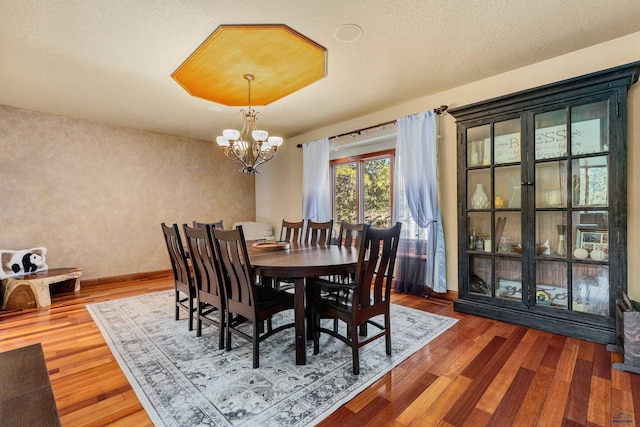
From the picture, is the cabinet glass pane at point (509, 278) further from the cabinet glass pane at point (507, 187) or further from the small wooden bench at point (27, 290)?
the small wooden bench at point (27, 290)

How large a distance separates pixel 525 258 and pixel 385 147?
2335 mm

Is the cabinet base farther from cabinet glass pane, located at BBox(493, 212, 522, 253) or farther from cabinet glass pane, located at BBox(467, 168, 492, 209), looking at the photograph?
cabinet glass pane, located at BBox(467, 168, 492, 209)

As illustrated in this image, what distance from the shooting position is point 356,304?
1.93m

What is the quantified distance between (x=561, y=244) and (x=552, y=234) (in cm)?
11

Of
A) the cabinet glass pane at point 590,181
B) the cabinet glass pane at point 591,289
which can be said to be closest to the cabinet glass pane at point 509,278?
the cabinet glass pane at point 591,289

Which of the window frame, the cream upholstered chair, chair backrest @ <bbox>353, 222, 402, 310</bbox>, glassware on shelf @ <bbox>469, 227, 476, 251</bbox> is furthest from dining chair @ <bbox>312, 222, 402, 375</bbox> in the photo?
the cream upholstered chair

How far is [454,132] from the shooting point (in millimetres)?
3432

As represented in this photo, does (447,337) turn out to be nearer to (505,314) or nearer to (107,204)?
(505,314)

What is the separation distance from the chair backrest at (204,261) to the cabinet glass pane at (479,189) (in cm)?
253

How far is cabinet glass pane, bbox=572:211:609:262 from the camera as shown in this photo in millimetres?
2365

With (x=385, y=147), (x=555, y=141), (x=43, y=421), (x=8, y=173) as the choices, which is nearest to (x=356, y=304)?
(x=43, y=421)

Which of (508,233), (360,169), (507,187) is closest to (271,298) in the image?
(508,233)

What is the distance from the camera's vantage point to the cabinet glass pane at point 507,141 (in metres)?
2.79

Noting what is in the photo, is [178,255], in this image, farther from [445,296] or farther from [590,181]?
[590,181]
